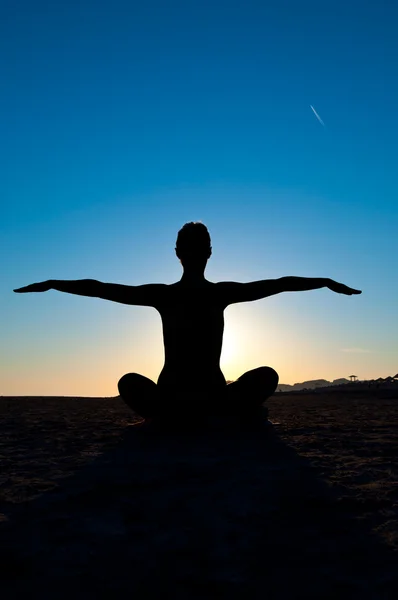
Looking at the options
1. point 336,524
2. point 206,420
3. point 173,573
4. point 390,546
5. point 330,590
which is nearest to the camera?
point 330,590

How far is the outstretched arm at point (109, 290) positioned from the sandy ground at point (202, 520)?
4.96 feet

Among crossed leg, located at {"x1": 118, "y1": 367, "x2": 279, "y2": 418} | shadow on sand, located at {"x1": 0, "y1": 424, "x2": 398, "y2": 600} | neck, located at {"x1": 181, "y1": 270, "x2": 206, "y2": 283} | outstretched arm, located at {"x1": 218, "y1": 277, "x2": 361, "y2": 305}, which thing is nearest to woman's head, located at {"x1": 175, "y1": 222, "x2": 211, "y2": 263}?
neck, located at {"x1": 181, "y1": 270, "x2": 206, "y2": 283}

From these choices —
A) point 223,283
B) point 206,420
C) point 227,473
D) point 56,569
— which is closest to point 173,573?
point 56,569

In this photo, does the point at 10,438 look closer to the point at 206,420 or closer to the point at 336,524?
the point at 206,420

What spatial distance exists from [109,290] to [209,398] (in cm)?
152

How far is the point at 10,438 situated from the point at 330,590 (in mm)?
4035

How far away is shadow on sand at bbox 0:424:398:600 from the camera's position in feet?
5.86

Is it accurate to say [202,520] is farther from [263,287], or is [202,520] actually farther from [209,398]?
[263,287]

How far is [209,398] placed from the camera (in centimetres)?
492

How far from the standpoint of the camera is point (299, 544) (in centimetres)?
211

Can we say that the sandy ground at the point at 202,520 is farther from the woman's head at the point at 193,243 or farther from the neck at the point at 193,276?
the woman's head at the point at 193,243

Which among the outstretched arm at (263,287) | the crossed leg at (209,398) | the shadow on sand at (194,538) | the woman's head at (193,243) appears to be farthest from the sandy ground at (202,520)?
the woman's head at (193,243)

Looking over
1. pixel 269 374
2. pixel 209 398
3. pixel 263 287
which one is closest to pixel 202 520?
pixel 209 398

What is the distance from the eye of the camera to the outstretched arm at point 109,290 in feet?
16.7
